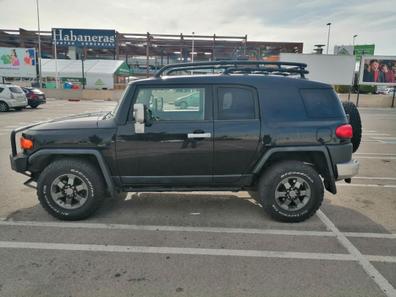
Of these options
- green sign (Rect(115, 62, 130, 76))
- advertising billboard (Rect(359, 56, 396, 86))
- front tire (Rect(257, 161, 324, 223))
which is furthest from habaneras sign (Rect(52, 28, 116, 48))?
front tire (Rect(257, 161, 324, 223))

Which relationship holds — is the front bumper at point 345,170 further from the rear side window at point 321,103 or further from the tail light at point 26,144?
the tail light at point 26,144

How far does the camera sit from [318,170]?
4133mm

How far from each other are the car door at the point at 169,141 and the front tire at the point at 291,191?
0.78 metres

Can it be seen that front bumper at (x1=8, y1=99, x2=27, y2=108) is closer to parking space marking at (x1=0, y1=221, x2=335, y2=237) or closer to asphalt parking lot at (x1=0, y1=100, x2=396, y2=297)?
asphalt parking lot at (x1=0, y1=100, x2=396, y2=297)

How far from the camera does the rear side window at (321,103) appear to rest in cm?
393

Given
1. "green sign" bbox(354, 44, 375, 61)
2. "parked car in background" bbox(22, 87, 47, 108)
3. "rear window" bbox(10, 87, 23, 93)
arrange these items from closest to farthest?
"rear window" bbox(10, 87, 23, 93) < "parked car in background" bbox(22, 87, 47, 108) < "green sign" bbox(354, 44, 375, 61)

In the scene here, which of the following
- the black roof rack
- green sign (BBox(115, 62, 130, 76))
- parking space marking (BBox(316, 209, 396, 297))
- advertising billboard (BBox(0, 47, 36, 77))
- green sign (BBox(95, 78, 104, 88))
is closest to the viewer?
parking space marking (BBox(316, 209, 396, 297))

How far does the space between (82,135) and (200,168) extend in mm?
1522

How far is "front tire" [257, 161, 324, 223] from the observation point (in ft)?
12.7

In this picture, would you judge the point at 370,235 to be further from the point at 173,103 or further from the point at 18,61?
the point at 18,61

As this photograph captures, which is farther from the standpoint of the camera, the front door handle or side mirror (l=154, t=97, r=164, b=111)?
side mirror (l=154, t=97, r=164, b=111)

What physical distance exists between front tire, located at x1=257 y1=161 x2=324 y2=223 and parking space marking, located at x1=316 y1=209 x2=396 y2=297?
0.97ft

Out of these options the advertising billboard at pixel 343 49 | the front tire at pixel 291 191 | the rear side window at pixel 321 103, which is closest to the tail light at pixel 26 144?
the front tire at pixel 291 191

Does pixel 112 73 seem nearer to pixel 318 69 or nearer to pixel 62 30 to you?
pixel 62 30
